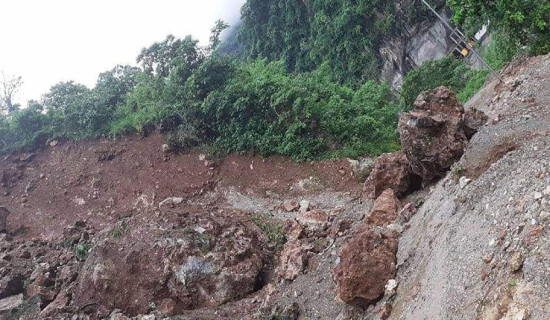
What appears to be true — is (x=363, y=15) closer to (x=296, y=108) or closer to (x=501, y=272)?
(x=296, y=108)

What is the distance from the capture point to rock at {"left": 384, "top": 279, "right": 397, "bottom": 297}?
8.96 meters

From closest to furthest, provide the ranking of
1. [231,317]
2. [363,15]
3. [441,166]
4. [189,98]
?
[441,166] → [231,317] → [189,98] → [363,15]

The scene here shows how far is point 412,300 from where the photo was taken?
8.05m

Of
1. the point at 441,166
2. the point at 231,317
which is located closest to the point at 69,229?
the point at 231,317

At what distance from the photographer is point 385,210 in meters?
12.1

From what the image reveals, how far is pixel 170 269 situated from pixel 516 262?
1074cm

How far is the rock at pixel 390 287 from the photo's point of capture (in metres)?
8.96

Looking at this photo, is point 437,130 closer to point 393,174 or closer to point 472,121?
point 472,121

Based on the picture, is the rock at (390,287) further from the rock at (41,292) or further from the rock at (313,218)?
the rock at (41,292)

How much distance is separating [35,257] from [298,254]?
1198 cm

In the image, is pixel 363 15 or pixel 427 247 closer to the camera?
pixel 427 247

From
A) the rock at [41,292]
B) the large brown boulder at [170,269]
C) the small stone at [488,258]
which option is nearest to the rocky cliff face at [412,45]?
the large brown boulder at [170,269]

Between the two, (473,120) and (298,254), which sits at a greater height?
(473,120)

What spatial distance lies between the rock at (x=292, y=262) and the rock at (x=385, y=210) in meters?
2.41
